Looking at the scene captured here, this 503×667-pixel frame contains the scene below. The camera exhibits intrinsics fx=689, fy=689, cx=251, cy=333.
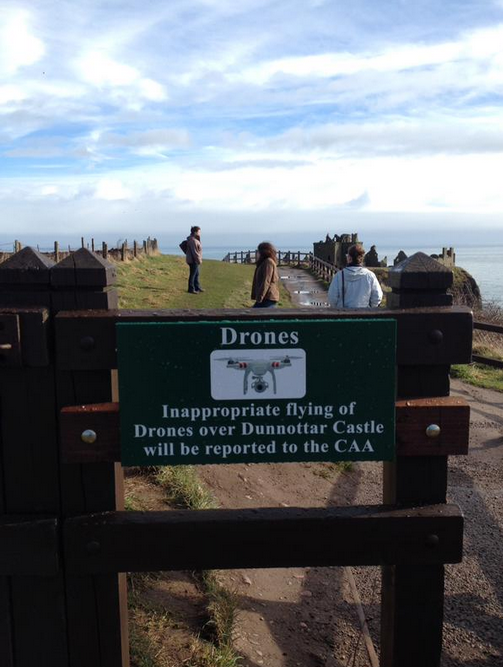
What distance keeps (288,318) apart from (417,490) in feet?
2.67

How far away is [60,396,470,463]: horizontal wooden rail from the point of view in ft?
8.03

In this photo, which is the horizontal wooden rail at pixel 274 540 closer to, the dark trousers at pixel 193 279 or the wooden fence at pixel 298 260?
the dark trousers at pixel 193 279

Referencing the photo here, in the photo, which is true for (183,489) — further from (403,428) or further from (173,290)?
(173,290)

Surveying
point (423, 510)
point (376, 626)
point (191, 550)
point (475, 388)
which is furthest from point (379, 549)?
point (475, 388)

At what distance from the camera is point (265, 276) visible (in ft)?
30.9

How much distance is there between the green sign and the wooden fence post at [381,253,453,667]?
0.16 meters

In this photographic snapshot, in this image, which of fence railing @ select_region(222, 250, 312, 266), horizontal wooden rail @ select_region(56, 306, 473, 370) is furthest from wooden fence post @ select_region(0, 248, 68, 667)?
fence railing @ select_region(222, 250, 312, 266)

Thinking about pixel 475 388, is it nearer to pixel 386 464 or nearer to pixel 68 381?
pixel 386 464

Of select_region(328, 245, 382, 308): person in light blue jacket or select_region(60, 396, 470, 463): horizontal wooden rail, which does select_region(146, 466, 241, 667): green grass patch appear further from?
select_region(328, 245, 382, 308): person in light blue jacket

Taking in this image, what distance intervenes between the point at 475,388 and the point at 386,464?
25.4 feet

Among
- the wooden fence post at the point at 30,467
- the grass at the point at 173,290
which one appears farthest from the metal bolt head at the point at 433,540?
the grass at the point at 173,290

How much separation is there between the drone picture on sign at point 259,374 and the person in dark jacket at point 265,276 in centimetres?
686

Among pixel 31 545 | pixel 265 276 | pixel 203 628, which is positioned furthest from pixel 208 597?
pixel 265 276

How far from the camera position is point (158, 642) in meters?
3.38
